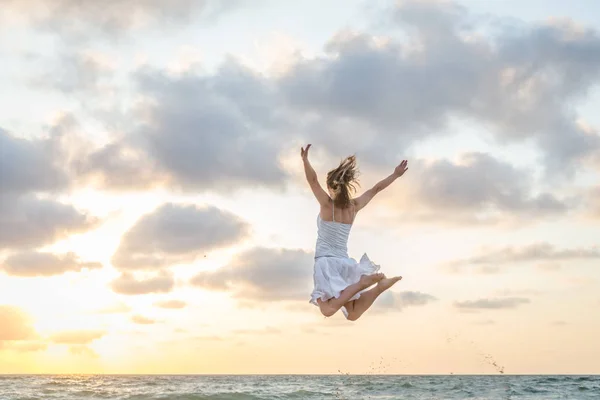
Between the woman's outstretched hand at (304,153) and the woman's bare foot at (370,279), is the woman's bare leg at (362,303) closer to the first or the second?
the woman's bare foot at (370,279)

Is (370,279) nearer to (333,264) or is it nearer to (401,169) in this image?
(333,264)

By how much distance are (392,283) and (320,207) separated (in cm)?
157

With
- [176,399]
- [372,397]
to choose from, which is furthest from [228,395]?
[372,397]

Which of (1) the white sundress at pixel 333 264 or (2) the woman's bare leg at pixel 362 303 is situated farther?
(2) the woman's bare leg at pixel 362 303

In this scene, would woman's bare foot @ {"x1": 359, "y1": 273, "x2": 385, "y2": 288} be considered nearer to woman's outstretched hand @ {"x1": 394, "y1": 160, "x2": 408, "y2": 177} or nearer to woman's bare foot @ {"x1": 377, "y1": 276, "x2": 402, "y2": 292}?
woman's bare foot @ {"x1": 377, "y1": 276, "x2": 402, "y2": 292}

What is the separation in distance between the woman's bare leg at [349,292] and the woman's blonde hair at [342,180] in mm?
1193

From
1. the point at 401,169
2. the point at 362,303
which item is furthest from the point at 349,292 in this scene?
the point at 401,169

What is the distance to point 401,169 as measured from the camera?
10.8 m

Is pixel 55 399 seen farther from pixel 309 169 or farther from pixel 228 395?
pixel 309 169

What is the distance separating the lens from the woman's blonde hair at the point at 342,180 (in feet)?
35.1

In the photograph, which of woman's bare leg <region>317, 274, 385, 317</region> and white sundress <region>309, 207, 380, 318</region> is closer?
woman's bare leg <region>317, 274, 385, 317</region>

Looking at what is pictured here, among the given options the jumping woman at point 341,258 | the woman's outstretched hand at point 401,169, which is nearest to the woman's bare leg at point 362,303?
the jumping woman at point 341,258

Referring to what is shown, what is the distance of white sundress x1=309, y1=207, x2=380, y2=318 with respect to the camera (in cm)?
1082

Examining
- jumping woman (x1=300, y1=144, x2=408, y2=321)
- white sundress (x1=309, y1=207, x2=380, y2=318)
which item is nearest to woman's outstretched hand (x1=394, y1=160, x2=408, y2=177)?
jumping woman (x1=300, y1=144, x2=408, y2=321)
